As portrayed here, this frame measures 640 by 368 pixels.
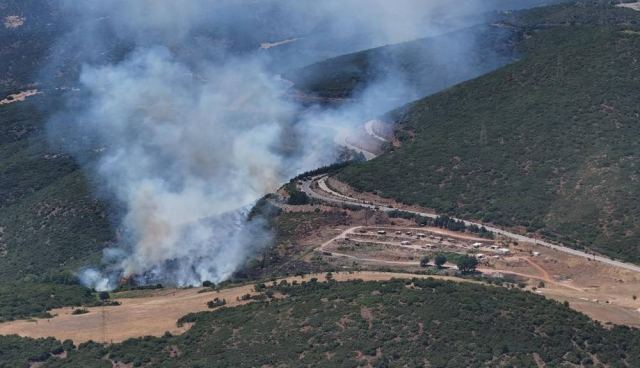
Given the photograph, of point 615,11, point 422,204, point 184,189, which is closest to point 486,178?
point 422,204

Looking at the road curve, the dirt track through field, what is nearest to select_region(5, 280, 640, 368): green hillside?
the dirt track through field

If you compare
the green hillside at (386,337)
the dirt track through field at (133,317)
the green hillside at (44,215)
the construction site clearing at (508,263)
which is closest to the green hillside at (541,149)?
the construction site clearing at (508,263)

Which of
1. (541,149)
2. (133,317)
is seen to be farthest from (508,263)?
(133,317)

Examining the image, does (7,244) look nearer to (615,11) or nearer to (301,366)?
(301,366)

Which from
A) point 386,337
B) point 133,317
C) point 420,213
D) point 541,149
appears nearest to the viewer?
point 386,337

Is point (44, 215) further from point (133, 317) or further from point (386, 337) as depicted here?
point (386, 337)
